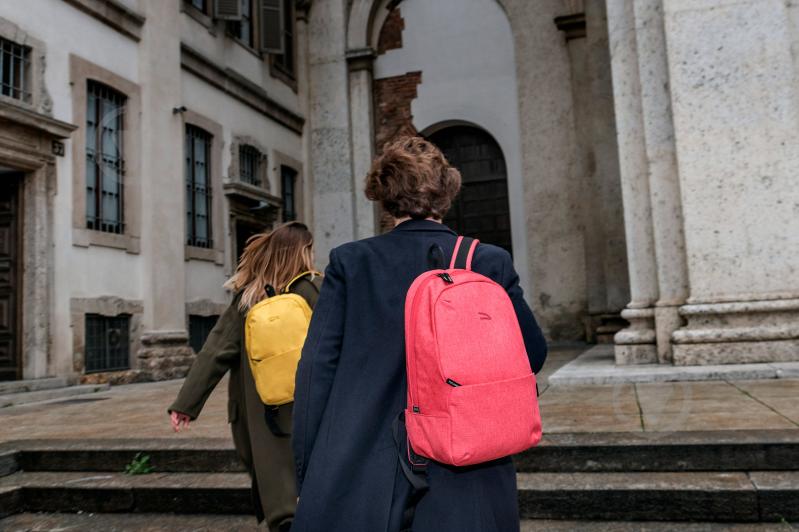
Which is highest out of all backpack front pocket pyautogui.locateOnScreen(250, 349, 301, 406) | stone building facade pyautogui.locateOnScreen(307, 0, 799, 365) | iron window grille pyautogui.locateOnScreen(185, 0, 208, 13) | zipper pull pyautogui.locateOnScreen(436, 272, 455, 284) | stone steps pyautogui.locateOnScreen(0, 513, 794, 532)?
iron window grille pyautogui.locateOnScreen(185, 0, 208, 13)

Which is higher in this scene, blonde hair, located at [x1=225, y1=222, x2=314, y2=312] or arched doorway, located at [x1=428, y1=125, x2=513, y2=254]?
arched doorway, located at [x1=428, y1=125, x2=513, y2=254]

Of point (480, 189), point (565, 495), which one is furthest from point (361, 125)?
point (565, 495)

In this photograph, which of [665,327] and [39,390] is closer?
[665,327]

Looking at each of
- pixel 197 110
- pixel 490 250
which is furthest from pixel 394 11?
pixel 490 250

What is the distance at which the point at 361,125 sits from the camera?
52.9 ft

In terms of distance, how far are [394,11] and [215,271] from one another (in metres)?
7.59

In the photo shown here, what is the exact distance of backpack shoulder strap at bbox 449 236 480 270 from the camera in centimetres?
178

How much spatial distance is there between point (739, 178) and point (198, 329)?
8.87 meters

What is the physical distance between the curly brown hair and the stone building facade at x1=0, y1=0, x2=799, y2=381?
5.15 metres

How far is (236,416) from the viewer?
2793 millimetres

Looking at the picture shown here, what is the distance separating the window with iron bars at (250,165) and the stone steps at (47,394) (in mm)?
5572

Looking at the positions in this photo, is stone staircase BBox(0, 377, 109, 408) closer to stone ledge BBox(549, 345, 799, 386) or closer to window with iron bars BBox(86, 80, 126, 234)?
window with iron bars BBox(86, 80, 126, 234)

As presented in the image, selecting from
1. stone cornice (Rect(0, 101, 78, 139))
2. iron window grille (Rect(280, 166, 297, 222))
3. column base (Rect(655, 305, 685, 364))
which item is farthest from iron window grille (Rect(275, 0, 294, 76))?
column base (Rect(655, 305, 685, 364))

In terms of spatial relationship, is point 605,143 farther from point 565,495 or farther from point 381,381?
point 381,381
